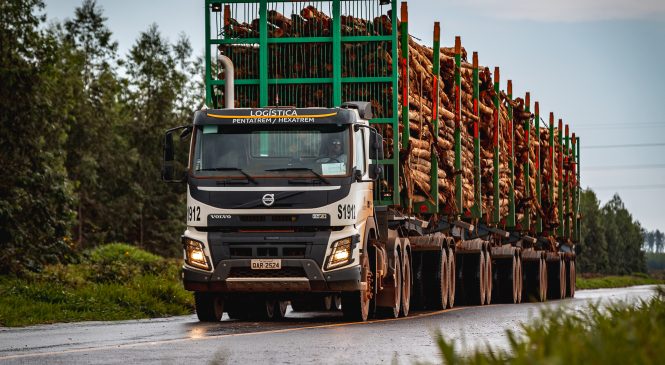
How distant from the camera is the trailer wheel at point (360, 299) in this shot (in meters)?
17.1

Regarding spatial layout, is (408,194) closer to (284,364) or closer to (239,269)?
(239,269)

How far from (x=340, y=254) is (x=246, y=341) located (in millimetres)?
4240

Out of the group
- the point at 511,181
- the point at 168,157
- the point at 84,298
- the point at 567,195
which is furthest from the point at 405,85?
the point at 567,195

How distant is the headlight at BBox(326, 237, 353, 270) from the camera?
54.6 ft

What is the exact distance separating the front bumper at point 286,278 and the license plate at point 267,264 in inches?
2.5

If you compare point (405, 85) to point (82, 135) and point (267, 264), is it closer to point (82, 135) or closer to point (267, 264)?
point (267, 264)

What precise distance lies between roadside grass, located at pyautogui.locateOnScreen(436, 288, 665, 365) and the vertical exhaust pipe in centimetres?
962

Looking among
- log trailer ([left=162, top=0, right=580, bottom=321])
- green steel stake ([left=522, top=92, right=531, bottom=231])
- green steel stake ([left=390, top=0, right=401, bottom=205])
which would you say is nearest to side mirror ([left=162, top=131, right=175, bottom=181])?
log trailer ([left=162, top=0, right=580, bottom=321])

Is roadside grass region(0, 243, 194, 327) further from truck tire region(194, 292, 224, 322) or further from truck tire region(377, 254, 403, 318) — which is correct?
truck tire region(377, 254, 403, 318)

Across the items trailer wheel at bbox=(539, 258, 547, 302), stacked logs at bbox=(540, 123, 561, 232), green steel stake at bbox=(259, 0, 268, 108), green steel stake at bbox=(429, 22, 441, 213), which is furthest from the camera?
stacked logs at bbox=(540, 123, 561, 232)

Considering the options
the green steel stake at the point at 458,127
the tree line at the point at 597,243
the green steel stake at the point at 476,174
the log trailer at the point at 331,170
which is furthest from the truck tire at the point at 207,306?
the tree line at the point at 597,243

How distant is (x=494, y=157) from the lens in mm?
26969

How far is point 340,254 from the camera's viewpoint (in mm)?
16672

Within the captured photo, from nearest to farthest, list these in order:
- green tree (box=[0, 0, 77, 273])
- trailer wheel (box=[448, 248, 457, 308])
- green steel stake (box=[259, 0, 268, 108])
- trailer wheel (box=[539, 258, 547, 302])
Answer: green steel stake (box=[259, 0, 268, 108]) → trailer wheel (box=[448, 248, 457, 308]) → green tree (box=[0, 0, 77, 273]) → trailer wheel (box=[539, 258, 547, 302])
